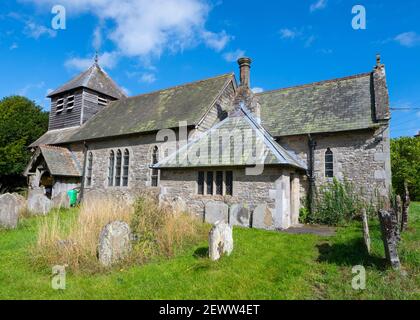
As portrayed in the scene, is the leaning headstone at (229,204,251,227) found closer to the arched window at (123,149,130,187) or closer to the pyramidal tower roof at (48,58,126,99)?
the arched window at (123,149,130,187)

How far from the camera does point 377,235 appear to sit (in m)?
9.30

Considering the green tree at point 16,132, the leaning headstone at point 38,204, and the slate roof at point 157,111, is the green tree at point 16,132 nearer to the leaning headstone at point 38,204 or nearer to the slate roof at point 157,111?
the slate roof at point 157,111

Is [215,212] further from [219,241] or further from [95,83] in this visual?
[95,83]

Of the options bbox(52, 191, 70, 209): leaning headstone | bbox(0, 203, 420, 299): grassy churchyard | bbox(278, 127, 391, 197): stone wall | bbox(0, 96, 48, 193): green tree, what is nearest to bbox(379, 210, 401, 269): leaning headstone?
bbox(0, 203, 420, 299): grassy churchyard

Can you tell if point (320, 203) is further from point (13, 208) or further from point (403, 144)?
point (403, 144)

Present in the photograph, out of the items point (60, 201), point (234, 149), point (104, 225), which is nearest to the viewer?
point (104, 225)

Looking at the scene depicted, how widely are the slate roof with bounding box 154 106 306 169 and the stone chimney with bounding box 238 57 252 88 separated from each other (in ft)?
9.64

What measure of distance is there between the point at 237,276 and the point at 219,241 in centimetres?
133

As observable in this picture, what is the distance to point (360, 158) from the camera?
1436cm

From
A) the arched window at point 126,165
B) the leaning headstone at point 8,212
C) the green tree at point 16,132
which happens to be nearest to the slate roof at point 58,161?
the arched window at point 126,165

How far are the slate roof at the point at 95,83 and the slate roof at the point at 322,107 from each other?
1466cm

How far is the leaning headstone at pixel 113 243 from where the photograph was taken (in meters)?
6.66

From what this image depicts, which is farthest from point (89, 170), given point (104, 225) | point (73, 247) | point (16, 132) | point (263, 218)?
point (16, 132)

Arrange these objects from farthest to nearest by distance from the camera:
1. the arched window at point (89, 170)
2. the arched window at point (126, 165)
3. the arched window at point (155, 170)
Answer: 1. the arched window at point (89, 170)
2. the arched window at point (126, 165)
3. the arched window at point (155, 170)
